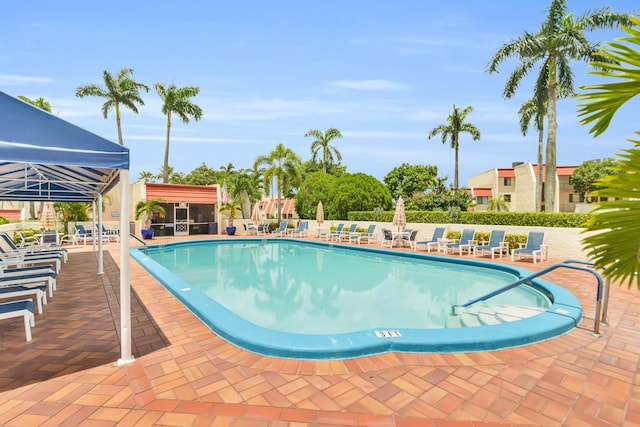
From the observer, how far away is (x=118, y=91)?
25469 mm

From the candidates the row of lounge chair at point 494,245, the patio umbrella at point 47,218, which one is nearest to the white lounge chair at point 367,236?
the row of lounge chair at point 494,245

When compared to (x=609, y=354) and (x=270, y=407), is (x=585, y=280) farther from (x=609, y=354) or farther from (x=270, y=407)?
(x=270, y=407)

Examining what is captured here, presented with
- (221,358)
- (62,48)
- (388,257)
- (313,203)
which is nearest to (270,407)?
(221,358)

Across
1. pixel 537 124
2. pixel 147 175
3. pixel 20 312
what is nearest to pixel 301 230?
pixel 20 312

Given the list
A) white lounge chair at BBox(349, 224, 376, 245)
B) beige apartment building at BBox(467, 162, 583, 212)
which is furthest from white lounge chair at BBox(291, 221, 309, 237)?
beige apartment building at BBox(467, 162, 583, 212)

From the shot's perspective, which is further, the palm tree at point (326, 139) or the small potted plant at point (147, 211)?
the palm tree at point (326, 139)

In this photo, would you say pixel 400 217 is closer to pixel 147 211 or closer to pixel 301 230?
pixel 301 230

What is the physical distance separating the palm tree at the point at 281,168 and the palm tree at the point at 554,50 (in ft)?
42.8

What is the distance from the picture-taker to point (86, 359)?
3.52 m

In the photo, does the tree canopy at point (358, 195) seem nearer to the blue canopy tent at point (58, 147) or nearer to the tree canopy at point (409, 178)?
the tree canopy at point (409, 178)

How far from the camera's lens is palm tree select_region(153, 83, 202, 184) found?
25.2m

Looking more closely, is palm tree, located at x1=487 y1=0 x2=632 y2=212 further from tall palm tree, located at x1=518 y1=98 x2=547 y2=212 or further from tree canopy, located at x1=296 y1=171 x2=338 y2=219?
tree canopy, located at x1=296 y1=171 x2=338 y2=219

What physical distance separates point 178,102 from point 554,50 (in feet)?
79.5

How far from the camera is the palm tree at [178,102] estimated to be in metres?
25.2
